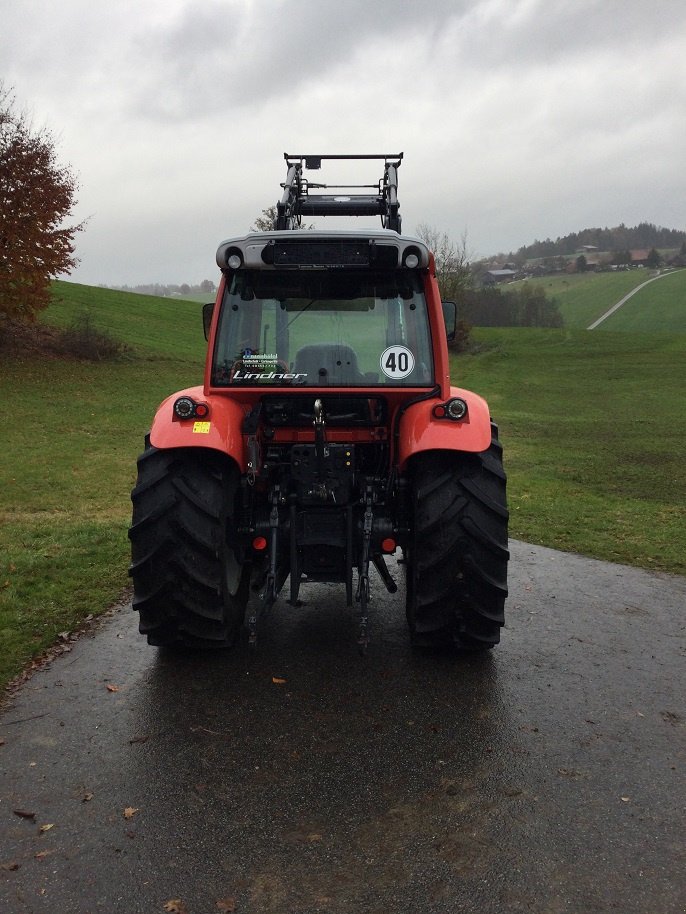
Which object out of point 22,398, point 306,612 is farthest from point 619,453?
point 22,398

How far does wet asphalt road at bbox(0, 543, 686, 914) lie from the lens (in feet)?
8.70

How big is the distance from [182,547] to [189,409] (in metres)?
0.82

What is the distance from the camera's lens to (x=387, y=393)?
14.9ft

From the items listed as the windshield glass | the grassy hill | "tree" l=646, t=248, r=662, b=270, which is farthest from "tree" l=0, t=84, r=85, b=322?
"tree" l=646, t=248, r=662, b=270

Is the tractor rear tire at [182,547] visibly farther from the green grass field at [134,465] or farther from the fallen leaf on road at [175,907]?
the fallen leaf on road at [175,907]

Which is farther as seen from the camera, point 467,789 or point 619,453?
point 619,453

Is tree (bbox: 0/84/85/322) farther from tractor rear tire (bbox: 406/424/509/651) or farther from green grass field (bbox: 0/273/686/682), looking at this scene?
tractor rear tire (bbox: 406/424/509/651)

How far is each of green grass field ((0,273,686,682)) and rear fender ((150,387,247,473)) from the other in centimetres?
174

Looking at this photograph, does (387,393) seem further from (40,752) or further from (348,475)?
(40,752)

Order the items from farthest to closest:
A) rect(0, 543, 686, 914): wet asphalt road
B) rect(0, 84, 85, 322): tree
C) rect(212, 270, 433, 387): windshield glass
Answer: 1. rect(0, 84, 85, 322): tree
2. rect(212, 270, 433, 387): windshield glass
3. rect(0, 543, 686, 914): wet asphalt road

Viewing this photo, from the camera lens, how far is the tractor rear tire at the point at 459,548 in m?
4.18

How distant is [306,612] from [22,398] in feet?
51.9

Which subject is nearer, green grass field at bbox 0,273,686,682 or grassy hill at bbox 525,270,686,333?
green grass field at bbox 0,273,686,682

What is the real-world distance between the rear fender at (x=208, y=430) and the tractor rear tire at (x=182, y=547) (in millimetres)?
103
